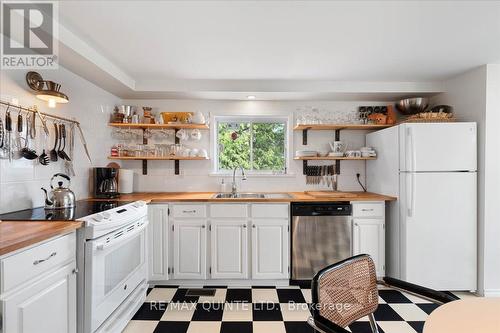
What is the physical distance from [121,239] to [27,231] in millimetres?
659

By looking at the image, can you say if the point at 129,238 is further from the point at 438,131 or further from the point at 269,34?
the point at 438,131

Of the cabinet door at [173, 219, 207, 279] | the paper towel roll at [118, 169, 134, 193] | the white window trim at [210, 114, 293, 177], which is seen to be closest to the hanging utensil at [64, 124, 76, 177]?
the paper towel roll at [118, 169, 134, 193]

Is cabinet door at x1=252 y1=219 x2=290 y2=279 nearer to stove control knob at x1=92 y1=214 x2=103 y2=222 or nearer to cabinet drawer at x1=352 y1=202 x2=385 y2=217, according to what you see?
cabinet drawer at x1=352 y1=202 x2=385 y2=217

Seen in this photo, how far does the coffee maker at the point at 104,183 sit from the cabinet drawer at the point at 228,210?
105cm

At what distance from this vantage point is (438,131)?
2.56 m

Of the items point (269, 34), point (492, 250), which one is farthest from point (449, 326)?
point (492, 250)

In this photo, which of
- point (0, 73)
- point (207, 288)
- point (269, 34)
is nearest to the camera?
point (0, 73)

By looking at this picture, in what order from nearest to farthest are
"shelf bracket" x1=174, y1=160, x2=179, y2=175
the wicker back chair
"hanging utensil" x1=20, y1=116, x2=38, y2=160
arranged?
1. the wicker back chair
2. "hanging utensil" x1=20, y1=116, x2=38, y2=160
3. "shelf bracket" x1=174, y1=160, x2=179, y2=175

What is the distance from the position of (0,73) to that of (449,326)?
2726 millimetres

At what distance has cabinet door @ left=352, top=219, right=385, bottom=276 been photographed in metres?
2.77

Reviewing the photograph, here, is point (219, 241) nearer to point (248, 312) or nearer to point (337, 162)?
point (248, 312)

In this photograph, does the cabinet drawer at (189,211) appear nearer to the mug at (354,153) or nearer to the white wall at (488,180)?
the mug at (354,153)

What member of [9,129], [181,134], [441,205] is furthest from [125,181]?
[441,205]

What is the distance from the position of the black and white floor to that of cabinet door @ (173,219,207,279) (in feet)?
0.60
